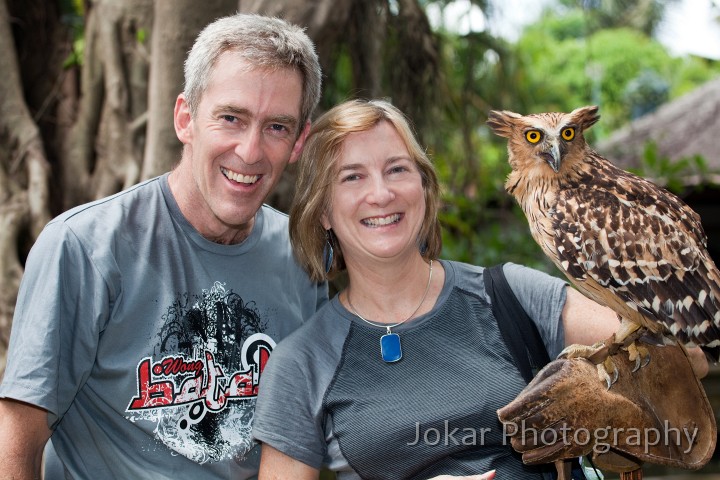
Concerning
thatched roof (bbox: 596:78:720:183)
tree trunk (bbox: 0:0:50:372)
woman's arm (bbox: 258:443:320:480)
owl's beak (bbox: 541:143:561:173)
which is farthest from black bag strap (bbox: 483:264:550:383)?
thatched roof (bbox: 596:78:720:183)

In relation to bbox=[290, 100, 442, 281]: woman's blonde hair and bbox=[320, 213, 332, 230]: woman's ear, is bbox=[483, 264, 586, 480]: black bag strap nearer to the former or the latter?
bbox=[290, 100, 442, 281]: woman's blonde hair

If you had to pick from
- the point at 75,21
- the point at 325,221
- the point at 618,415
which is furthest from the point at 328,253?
the point at 75,21

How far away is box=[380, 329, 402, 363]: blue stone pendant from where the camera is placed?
2.27m

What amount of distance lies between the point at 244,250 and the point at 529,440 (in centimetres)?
109

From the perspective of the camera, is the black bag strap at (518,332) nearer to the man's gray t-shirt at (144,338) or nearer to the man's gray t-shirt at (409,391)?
the man's gray t-shirt at (409,391)

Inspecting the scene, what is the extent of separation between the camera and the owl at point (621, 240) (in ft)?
7.51

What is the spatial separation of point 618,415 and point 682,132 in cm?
973

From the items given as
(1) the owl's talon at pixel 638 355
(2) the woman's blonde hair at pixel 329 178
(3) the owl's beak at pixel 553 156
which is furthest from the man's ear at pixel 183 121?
(1) the owl's talon at pixel 638 355

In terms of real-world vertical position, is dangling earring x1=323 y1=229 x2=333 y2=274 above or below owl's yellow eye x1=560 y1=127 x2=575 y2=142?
below

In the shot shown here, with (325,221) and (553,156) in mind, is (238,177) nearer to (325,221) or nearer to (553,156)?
(325,221)

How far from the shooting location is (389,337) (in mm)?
2287

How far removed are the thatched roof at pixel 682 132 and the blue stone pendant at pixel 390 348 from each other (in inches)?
290

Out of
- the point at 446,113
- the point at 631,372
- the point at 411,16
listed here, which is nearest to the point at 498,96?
the point at 446,113

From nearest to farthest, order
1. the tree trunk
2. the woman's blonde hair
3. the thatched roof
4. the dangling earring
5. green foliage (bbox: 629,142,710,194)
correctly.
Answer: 1. the woman's blonde hair
2. the dangling earring
3. the tree trunk
4. green foliage (bbox: 629,142,710,194)
5. the thatched roof
